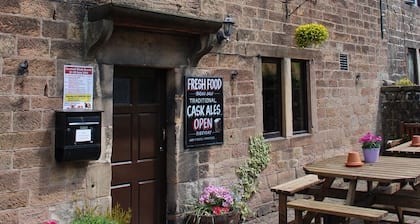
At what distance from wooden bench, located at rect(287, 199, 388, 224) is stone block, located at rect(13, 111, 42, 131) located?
270cm

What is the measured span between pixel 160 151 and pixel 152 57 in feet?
3.81

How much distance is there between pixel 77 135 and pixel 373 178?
9.60 ft

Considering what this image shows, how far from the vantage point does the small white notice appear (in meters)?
3.86

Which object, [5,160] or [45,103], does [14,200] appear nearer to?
[5,160]

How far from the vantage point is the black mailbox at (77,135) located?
377 centimetres

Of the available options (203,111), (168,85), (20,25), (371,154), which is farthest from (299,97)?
(20,25)

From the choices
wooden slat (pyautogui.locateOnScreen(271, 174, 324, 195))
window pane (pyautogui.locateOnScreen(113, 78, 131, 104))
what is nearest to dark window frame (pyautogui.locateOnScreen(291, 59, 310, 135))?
wooden slat (pyautogui.locateOnScreen(271, 174, 324, 195))

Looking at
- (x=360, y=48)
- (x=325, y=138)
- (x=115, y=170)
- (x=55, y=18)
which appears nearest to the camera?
(x=55, y=18)

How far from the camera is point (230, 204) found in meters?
4.96

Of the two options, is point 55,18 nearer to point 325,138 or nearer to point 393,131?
point 325,138

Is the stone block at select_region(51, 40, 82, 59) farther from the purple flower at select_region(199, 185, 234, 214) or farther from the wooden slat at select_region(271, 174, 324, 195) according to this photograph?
the wooden slat at select_region(271, 174, 324, 195)

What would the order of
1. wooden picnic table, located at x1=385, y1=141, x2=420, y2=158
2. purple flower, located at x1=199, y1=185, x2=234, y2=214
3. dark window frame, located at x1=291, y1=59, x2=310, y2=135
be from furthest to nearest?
dark window frame, located at x1=291, y1=59, x2=310, y2=135 < wooden picnic table, located at x1=385, y1=141, x2=420, y2=158 < purple flower, located at x1=199, y1=185, x2=234, y2=214

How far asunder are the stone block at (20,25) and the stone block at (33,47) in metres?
0.07

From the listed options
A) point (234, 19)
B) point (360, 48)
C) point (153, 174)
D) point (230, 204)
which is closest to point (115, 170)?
point (153, 174)
